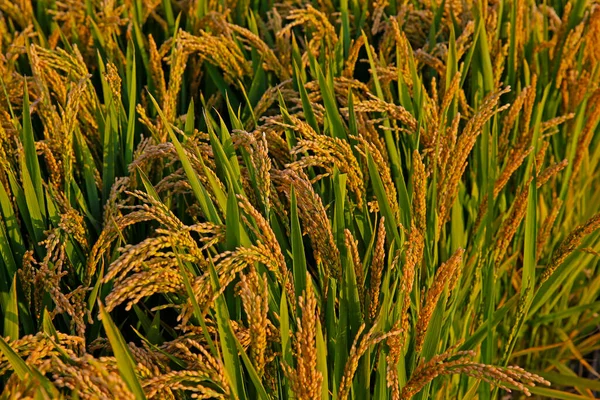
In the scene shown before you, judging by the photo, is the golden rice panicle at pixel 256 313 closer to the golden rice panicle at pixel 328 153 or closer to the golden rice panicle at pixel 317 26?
the golden rice panicle at pixel 328 153

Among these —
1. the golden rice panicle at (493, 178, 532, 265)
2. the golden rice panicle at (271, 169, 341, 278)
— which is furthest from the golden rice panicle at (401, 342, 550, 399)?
the golden rice panicle at (493, 178, 532, 265)

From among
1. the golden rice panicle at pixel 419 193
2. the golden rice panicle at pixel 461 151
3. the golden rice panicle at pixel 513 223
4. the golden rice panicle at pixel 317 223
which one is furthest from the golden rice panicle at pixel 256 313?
the golden rice panicle at pixel 513 223

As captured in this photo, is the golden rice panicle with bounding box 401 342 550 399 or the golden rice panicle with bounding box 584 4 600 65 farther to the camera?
the golden rice panicle with bounding box 584 4 600 65

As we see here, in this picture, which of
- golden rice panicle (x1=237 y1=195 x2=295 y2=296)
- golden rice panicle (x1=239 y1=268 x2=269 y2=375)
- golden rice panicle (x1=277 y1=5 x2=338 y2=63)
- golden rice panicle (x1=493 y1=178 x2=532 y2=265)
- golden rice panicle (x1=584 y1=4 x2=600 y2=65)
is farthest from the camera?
golden rice panicle (x1=584 y1=4 x2=600 y2=65)

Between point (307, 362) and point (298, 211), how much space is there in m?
0.42

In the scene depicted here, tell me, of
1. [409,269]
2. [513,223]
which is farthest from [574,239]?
[409,269]

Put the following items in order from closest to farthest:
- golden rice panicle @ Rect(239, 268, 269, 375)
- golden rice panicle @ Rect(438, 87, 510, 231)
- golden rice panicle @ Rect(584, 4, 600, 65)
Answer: golden rice panicle @ Rect(239, 268, 269, 375) < golden rice panicle @ Rect(438, 87, 510, 231) < golden rice panicle @ Rect(584, 4, 600, 65)

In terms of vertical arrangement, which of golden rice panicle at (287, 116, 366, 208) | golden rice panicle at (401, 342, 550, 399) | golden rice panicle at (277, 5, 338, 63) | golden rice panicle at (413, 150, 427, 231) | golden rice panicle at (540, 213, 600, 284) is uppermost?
golden rice panicle at (277, 5, 338, 63)

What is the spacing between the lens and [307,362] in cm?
127

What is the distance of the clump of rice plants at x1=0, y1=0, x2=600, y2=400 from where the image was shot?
1381 millimetres

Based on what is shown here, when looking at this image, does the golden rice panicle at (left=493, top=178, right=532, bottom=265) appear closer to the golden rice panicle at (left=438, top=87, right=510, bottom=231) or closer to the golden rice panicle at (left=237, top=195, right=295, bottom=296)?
the golden rice panicle at (left=438, top=87, right=510, bottom=231)

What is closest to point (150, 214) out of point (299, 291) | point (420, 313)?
point (299, 291)

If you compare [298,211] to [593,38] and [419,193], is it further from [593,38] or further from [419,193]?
[593,38]

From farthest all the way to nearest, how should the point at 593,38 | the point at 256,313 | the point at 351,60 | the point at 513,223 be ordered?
the point at 593,38 → the point at 351,60 → the point at 513,223 → the point at 256,313
